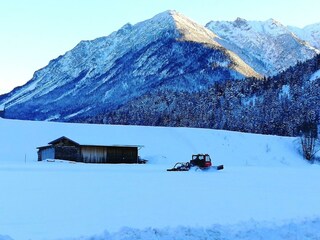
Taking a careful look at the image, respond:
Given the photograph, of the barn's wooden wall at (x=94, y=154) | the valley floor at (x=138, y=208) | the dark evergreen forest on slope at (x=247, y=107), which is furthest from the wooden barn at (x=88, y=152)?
the dark evergreen forest on slope at (x=247, y=107)

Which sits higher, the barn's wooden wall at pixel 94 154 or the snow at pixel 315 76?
the snow at pixel 315 76

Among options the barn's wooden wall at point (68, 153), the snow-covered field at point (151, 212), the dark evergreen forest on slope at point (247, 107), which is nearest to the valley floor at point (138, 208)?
the snow-covered field at point (151, 212)

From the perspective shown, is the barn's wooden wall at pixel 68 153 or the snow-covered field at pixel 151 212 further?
the barn's wooden wall at pixel 68 153

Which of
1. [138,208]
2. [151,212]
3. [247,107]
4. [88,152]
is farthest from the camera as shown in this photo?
[247,107]

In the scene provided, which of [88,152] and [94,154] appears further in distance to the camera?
[94,154]

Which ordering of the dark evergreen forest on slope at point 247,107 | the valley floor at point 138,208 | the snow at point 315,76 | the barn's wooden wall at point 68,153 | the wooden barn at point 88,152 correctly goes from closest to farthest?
the valley floor at point 138,208, the barn's wooden wall at point 68,153, the wooden barn at point 88,152, the dark evergreen forest on slope at point 247,107, the snow at point 315,76

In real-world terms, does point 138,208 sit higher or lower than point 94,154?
lower

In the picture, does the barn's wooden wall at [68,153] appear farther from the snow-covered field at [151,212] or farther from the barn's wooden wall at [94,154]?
the snow-covered field at [151,212]

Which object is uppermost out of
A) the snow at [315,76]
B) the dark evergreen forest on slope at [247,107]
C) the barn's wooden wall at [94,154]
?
the snow at [315,76]

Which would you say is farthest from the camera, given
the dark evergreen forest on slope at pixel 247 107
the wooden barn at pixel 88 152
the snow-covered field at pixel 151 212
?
the dark evergreen forest on slope at pixel 247 107

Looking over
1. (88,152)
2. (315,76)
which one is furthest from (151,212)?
(315,76)

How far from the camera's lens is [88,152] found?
56.3 meters

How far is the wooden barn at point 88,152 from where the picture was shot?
5594cm

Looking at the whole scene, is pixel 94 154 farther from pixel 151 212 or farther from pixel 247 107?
pixel 247 107
